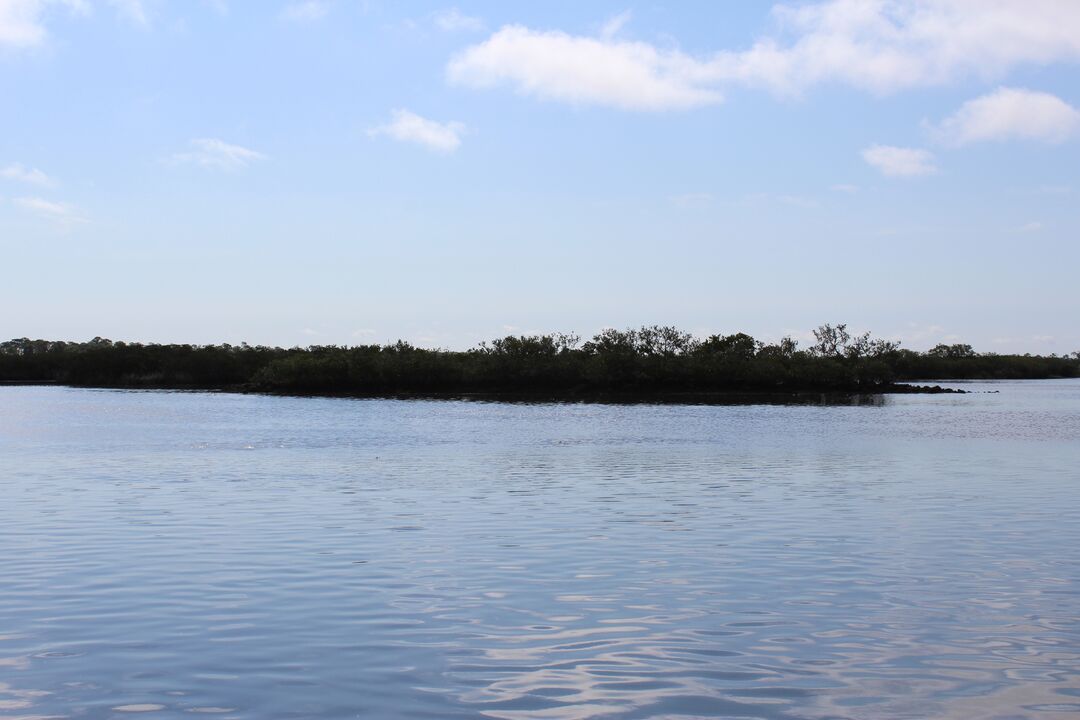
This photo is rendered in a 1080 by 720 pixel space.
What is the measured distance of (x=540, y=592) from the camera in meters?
14.0

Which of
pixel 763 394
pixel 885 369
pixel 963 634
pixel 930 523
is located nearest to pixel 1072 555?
pixel 930 523

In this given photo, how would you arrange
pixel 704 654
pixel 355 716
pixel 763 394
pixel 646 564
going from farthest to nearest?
pixel 763 394 → pixel 646 564 → pixel 704 654 → pixel 355 716

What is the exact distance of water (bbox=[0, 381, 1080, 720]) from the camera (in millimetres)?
9562

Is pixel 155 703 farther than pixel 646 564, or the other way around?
pixel 646 564

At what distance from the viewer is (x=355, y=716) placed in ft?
29.2

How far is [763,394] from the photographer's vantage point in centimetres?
12650

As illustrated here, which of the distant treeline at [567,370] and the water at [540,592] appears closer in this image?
the water at [540,592]

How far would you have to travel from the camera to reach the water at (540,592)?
31.4 feet

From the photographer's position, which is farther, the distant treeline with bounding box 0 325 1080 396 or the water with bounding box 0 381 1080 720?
the distant treeline with bounding box 0 325 1080 396

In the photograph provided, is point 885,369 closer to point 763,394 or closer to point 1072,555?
point 763,394

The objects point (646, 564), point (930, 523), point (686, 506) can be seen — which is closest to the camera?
point (646, 564)

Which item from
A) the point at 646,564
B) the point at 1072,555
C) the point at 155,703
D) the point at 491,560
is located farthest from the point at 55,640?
the point at 1072,555

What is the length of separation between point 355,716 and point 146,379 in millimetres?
164397

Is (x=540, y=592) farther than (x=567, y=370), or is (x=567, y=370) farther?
(x=567, y=370)
